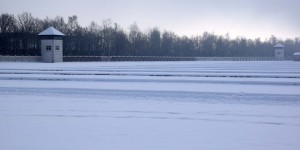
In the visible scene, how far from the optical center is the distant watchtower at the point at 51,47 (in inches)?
2042

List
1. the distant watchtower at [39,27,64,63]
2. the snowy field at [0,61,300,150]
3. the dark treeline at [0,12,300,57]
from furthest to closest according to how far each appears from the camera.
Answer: the dark treeline at [0,12,300,57], the distant watchtower at [39,27,64,63], the snowy field at [0,61,300,150]

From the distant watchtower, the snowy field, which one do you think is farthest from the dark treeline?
the snowy field

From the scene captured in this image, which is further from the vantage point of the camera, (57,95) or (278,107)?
(57,95)

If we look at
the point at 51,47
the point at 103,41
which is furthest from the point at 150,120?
the point at 103,41

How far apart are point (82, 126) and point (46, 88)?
8.08 m

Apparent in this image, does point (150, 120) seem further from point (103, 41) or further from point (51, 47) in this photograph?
point (103, 41)

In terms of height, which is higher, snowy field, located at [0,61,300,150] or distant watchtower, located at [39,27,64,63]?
distant watchtower, located at [39,27,64,63]

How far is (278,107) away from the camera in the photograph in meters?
11.6

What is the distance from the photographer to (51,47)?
53.2m

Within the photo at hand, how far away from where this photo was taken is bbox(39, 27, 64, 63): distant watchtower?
51.9 metres

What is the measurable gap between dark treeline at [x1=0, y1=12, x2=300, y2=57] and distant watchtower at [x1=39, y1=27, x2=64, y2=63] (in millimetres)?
14559

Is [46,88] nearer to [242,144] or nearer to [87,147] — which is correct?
[87,147]

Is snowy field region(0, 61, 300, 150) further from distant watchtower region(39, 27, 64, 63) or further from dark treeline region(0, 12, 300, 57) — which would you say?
dark treeline region(0, 12, 300, 57)

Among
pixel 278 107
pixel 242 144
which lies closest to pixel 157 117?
pixel 242 144
